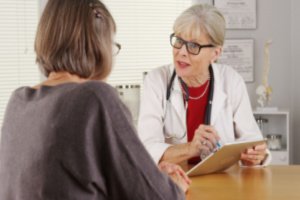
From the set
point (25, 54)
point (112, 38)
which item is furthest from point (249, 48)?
point (112, 38)

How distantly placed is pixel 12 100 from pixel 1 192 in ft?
0.76

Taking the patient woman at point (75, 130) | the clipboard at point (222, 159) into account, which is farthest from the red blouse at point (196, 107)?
the patient woman at point (75, 130)

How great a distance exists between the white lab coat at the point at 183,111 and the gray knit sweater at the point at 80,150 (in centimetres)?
131

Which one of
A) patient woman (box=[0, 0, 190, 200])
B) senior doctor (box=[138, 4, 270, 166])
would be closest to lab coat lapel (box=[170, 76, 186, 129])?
senior doctor (box=[138, 4, 270, 166])

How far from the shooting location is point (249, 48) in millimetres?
4445

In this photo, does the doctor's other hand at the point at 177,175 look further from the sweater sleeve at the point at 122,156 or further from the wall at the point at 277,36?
the wall at the point at 277,36

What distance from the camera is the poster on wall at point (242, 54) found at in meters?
4.45

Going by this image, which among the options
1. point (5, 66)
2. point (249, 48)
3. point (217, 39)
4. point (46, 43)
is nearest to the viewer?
point (46, 43)

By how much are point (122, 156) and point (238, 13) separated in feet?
11.4

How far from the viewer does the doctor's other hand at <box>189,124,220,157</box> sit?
2.24m

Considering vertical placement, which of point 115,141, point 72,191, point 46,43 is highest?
point 46,43

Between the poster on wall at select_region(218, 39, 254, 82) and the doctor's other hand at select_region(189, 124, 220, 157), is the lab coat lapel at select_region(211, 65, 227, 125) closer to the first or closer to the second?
the doctor's other hand at select_region(189, 124, 220, 157)

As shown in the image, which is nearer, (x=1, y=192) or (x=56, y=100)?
(x=56, y=100)

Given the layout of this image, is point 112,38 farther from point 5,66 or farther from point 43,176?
point 5,66
